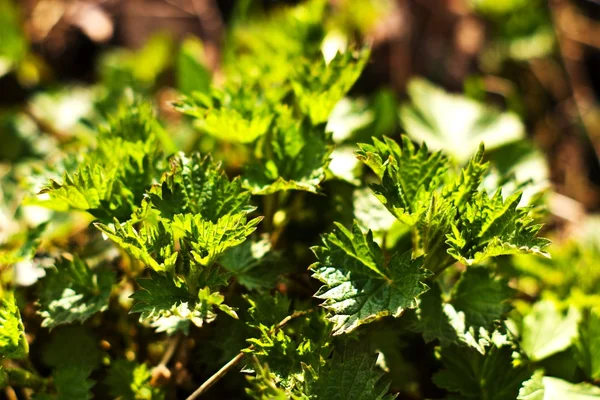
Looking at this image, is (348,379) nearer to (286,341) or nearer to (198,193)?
(286,341)

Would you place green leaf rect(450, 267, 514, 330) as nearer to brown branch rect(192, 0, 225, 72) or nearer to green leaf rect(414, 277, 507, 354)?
green leaf rect(414, 277, 507, 354)

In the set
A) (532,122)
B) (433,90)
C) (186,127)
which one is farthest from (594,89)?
(186,127)

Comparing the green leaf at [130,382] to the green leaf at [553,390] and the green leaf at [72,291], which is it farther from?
the green leaf at [553,390]

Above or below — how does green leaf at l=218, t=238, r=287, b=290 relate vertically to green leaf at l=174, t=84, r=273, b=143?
below

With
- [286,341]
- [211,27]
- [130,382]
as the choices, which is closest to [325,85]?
[286,341]

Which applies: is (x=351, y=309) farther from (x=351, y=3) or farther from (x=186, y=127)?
(x=351, y=3)

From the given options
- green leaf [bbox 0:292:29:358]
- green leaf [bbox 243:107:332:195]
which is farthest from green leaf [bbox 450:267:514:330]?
green leaf [bbox 0:292:29:358]
